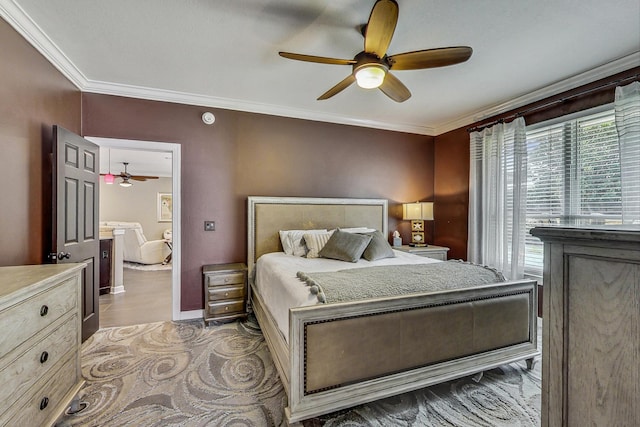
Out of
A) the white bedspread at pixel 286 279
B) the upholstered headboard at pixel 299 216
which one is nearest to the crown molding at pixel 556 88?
the upholstered headboard at pixel 299 216

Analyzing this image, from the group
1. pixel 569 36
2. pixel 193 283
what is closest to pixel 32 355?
pixel 193 283

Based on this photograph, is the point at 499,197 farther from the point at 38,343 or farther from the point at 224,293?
the point at 38,343

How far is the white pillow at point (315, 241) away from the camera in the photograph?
3.23m

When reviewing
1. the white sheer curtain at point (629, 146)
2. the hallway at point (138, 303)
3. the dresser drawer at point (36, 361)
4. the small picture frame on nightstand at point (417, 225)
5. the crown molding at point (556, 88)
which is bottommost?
the hallway at point (138, 303)

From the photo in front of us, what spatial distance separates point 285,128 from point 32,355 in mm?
3213

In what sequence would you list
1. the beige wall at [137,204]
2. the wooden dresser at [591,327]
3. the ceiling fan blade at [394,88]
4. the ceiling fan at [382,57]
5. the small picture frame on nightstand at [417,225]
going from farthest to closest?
the beige wall at [137,204] < the small picture frame on nightstand at [417,225] < the ceiling fan blade at [394,88] < the ceiling fan at [382,57] < the wooden dresser at [591,327]

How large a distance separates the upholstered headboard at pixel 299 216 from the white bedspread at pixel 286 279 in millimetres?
326

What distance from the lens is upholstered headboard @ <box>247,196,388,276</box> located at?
355cm

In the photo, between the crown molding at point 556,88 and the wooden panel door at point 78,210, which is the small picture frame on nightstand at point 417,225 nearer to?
the crown molding at point 556,88

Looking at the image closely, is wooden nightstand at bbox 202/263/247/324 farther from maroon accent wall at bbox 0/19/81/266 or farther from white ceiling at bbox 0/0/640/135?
white ceiling at bbox 0/0/640/135

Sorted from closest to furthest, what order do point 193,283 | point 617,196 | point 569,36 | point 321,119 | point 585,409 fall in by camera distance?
point 585,409, point 569,36, point 617,196, point 193,283, point 321,119

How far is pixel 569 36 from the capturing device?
217 cm

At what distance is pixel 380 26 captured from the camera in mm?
1702

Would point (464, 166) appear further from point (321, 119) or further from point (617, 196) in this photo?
point (321, 119)
